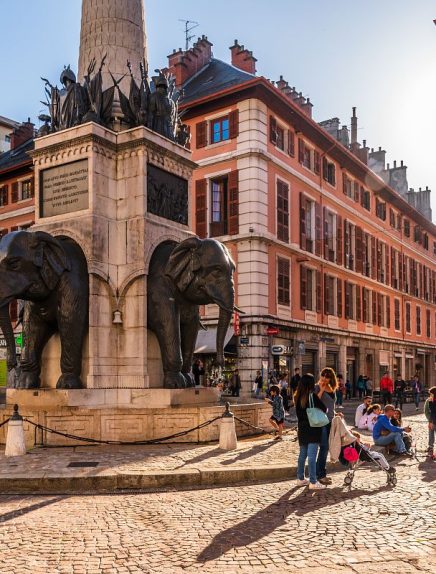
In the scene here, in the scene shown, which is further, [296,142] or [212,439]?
[296,142]

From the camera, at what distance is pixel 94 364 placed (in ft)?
39.9

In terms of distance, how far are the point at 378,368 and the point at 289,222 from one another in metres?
15.7

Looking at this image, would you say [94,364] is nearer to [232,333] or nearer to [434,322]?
[232,333]

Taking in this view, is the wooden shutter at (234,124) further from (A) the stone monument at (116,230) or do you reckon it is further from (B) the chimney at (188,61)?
(A) the stone monument at (116,230)

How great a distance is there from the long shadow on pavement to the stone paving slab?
0.94 metres

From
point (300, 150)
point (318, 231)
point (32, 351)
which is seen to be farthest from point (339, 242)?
point (32, 351)

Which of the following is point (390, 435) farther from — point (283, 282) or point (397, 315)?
point (397, 315)

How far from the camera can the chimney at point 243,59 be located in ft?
122

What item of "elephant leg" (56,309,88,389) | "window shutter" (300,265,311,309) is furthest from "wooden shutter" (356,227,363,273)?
"elephant leg" (56,309,88,389)

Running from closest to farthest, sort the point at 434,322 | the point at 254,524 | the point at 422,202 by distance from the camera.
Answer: the point at 254,524
the point at 434,322
the point at 422,202

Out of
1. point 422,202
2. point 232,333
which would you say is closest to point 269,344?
point 232,333

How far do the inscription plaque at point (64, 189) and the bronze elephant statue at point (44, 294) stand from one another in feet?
2.61

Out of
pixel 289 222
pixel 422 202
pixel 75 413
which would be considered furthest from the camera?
→ pixel 422 202

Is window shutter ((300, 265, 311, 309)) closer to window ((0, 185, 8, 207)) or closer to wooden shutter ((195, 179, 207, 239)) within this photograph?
wooden shutter ((195, 179, 207, 239))
